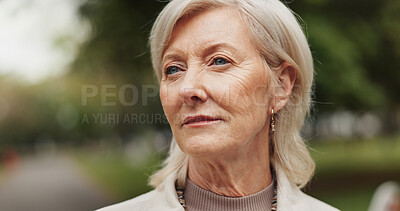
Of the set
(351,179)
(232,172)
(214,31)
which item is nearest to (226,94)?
(214,31)

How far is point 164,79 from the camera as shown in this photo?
258 centimetres

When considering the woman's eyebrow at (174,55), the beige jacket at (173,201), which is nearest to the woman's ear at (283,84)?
the beige jacket at (173,201)

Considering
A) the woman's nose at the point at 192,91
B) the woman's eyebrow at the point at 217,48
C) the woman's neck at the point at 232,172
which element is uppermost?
the woman's eyebrow at the point at 217,48

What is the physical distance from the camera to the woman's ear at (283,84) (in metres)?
2.64

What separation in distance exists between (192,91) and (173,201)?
2.10ft

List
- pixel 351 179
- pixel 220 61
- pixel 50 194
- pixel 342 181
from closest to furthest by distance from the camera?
1. pixel 220 61
2. pixel 342 181
3. pixel 351 179
4. pixel 50 194

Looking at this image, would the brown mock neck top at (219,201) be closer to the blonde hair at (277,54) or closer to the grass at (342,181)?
the blonde hair at (277,54)

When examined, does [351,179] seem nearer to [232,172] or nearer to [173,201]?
[232,172]

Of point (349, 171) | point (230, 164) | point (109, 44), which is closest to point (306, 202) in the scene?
point (230, 164)

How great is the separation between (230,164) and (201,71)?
0.55 meters

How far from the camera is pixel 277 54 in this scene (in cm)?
255

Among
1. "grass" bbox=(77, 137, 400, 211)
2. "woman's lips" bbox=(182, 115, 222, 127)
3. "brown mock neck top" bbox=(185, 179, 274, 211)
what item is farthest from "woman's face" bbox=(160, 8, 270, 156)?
"grass" bbox=(77, 137, 400, 211)

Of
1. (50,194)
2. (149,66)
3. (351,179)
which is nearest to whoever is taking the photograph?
(149,66)

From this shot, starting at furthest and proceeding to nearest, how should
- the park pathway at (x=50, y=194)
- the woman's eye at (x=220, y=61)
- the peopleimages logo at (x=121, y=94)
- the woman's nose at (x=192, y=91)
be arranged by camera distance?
the park pathway at (x=50, y=194) < the peopleimages logo at (x=121, y=94) < the woman's eye at (x=220, y=61) < the woman's nose at (x=192, y=91)
